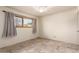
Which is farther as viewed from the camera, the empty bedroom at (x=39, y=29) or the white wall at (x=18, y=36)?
the white wall at (x=18, y=36)

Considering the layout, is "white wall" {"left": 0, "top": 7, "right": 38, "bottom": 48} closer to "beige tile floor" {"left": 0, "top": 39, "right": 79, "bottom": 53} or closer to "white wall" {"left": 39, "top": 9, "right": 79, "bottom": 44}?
"beige tile floor" {"left": 0, "top": 39, "right": 79, "bottom": 53}

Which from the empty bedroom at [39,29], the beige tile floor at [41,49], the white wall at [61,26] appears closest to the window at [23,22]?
the empty bedroom at [39,29]

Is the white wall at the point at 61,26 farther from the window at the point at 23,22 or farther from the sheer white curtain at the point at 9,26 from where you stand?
the sheer white curtain at the point at 9,26

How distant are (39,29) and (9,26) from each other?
3175 millimetres

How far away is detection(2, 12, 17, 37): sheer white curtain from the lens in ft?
10.8

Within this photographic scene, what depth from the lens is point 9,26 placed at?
11.2ft

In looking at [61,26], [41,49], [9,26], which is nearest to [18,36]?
[9,26]

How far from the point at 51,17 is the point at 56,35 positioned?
1.34m

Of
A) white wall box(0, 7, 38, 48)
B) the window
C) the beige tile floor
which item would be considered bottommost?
the beige tile floor

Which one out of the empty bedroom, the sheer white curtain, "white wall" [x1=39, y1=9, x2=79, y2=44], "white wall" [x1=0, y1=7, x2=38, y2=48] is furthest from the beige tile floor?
"white wall" [x1=39, y1=9, x2=79, y2=44]

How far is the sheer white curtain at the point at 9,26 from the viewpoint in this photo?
3.29m

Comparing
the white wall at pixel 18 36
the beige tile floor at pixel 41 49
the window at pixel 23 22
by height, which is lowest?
the beige tile floor at pixel 41 49

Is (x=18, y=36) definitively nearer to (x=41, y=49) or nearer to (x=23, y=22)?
(x=23, y=22)

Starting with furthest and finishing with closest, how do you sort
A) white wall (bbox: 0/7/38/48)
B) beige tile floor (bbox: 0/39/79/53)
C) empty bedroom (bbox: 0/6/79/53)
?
white wall (bbox: 0/7/38/48)
empty bedroom (bbox: 0/6/79/53)
beige tile floor (bbox: 0/39/79/53)
